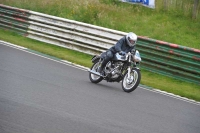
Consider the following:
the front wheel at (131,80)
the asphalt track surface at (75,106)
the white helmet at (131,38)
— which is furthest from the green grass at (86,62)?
the white helmet at (131,38)

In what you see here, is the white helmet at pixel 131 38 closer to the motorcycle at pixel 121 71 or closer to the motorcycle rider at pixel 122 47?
the motorcycle rider at pixel 122 47

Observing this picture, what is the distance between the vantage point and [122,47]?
558 inches

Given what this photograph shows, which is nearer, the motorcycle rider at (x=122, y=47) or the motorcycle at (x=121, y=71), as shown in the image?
the motorcycle at (x=121, y=71)

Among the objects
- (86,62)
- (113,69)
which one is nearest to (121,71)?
(113,69)

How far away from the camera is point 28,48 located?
18938 millimetres

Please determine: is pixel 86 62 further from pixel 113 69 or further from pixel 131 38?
pixel 131 38

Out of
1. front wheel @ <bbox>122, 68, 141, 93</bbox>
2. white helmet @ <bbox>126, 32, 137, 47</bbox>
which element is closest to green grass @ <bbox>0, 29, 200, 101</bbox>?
front wheel @ <bbox>122, 68, 141, 93</bbox>

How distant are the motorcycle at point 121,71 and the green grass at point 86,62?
1717 millimetres

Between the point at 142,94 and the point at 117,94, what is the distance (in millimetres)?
973

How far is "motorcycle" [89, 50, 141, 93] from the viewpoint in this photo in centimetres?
1365

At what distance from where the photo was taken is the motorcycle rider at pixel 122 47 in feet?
45.5

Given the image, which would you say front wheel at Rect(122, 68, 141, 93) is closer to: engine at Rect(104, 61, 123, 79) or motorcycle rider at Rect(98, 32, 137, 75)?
engine at Rect(104, 61, 123, 79)

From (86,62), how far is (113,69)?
12.5 ft

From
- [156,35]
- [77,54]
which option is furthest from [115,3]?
[77,54]
